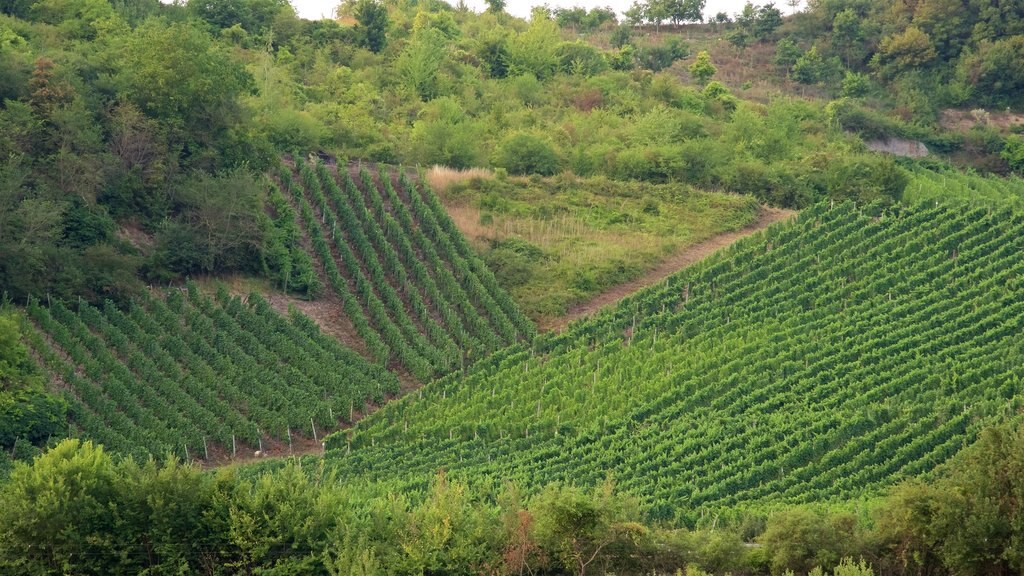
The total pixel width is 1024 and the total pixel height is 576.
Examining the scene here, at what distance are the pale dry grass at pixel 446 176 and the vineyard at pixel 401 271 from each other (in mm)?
920

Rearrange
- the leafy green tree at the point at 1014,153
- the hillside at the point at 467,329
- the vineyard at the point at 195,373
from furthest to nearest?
the leafy green tree at the point at 1014,153, the vineyard at the point at 195,373, the hillside at the point at 467,329

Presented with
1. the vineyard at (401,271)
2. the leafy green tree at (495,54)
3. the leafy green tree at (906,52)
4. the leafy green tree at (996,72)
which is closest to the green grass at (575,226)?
the vineyard at (401,271)

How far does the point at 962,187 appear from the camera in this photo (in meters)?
54.6

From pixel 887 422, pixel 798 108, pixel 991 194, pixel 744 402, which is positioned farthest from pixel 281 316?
pixel 798 108

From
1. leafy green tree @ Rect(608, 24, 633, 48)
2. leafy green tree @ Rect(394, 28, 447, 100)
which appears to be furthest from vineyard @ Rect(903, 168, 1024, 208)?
leafy green tree @ Rect(608, 24, 633, 48)

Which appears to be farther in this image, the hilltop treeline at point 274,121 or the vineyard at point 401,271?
the hilltop treeline at point 274,121

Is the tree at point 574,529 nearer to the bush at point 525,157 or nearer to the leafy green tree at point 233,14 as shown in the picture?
the bush at point 525,157

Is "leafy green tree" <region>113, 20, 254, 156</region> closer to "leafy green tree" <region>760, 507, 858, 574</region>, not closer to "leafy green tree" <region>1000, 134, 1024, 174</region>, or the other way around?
"leafy green tree" <region>760, 507, 858, 574</region>

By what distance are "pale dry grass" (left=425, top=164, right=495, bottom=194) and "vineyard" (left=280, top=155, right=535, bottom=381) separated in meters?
0.92

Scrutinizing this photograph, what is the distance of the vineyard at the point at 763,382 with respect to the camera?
34.0 meters

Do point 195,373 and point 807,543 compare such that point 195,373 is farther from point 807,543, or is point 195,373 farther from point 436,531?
point 807,543

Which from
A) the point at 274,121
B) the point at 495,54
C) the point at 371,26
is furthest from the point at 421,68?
the point at 274,121

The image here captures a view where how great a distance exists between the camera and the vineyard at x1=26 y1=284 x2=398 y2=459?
36406 millimetres

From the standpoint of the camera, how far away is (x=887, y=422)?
116 feet
